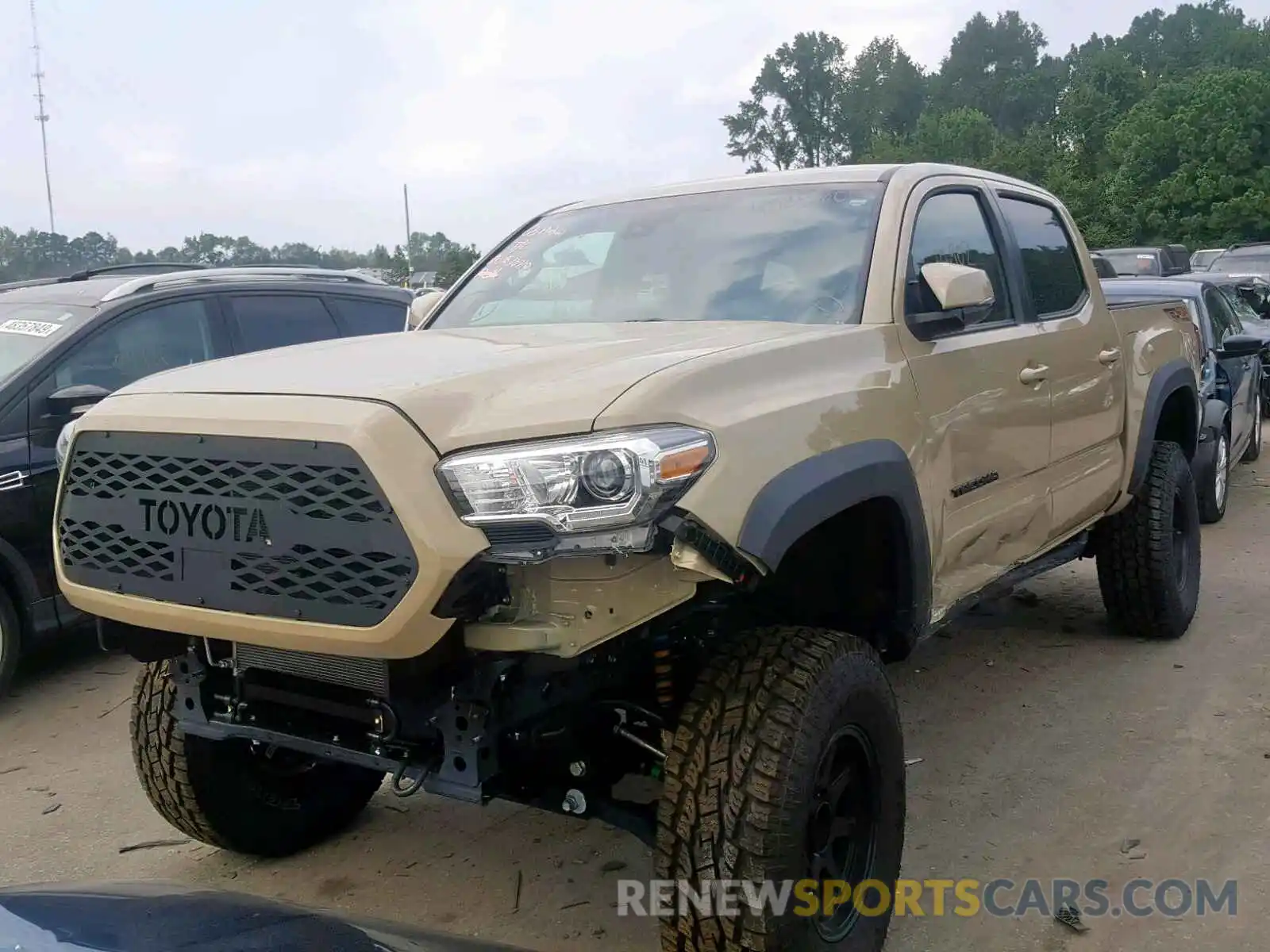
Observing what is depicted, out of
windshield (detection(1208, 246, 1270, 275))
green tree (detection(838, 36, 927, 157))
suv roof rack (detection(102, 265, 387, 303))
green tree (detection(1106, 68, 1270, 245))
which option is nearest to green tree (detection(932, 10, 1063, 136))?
green tree (detection(838, 36, 927, 157))

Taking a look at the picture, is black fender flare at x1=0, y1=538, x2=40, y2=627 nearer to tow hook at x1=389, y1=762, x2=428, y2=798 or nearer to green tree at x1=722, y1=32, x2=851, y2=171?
tow hook at x1=389, y1=762, x2=428, y2=798

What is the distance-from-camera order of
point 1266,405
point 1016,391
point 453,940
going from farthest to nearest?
point 1266,405
point 1016,391
point 453,940

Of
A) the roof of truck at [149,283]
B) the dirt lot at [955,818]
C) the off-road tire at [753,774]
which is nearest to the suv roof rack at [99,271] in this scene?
the roof of truck at [149,283]

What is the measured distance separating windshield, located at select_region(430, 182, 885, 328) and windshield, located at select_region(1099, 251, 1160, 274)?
577 inches

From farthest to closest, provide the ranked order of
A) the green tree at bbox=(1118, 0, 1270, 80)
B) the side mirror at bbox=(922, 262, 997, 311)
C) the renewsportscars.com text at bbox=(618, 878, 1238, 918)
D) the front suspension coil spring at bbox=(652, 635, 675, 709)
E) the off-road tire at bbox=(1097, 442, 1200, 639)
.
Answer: the green tree at bbox=(1118, 0, 1270, 80) → the off-road tire at bbox=(1097, 442, 1200, 639) → the side mirror at bbox=(922, 262, 997, 311) → the renewsportscars.com text at bbox=(618, 878, 1238, 918) → the front suspension coil spring at bbox=(652, 635, 675, 709)

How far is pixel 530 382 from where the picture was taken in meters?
2.50

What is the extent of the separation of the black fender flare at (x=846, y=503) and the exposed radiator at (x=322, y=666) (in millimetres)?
823

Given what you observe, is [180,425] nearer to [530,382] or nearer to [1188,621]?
[530,382]

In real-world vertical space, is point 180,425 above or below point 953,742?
above

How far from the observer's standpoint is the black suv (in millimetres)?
4930

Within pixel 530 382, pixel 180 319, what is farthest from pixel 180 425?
pixel 180 319

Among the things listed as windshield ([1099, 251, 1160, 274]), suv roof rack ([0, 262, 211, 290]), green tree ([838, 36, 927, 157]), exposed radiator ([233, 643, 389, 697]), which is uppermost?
green tree ([838, 36, 927, 157])

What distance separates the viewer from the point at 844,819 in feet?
9.17

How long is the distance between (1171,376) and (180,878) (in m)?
4.54
